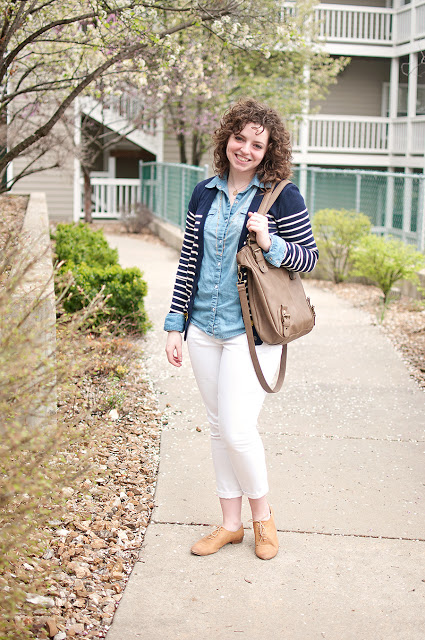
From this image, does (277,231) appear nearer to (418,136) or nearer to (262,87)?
(262,87)

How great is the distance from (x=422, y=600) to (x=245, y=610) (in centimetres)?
73

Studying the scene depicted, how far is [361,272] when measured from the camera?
35.0 ft

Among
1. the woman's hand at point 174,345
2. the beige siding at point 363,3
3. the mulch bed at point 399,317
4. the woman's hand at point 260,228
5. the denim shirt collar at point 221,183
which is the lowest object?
the mulch bed at point 399,317

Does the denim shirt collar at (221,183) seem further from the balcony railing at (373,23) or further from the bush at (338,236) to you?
the balcony railing at (373,23)

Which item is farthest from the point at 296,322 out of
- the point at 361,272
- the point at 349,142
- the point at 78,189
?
the point at 349,142

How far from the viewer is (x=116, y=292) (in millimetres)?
7711

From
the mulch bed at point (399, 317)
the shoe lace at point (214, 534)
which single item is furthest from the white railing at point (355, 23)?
the shoe lace at point (214, 534)

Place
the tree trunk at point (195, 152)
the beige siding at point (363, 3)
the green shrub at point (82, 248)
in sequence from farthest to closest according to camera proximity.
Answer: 1. the beige siding at point (363, 3)
2. the tree trunk at point (195, 152)
3. the green shrub at point (82, 248)

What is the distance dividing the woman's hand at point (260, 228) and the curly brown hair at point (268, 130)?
0.80ft

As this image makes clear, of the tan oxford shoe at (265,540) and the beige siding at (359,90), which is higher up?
the beige siding at (359,90)

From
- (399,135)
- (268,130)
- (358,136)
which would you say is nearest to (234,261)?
(268,130)

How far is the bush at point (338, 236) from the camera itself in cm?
1177

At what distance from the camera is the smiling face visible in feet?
11.6

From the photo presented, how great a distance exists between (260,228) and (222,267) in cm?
30
